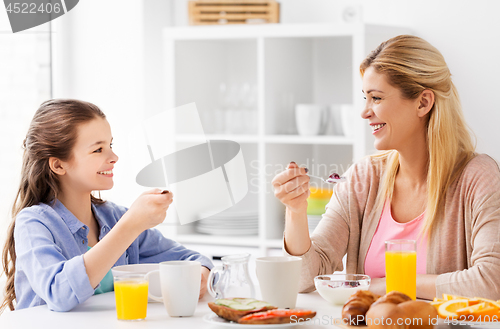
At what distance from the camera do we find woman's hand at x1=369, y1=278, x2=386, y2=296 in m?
1.34

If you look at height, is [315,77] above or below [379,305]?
above

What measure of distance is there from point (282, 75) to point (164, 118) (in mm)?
638

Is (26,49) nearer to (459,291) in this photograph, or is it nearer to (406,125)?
(406,125)

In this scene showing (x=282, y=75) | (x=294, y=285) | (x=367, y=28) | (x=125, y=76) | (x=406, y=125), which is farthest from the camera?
(x=125, y=76)

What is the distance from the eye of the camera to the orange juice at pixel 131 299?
116 cm

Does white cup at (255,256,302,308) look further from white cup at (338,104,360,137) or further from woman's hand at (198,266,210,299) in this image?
white cup at (338,104,360,137)

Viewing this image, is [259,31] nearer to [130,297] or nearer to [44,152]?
[44,152]

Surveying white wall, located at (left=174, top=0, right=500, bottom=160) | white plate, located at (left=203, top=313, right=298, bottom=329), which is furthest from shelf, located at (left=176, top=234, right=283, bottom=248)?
white plate, located at (left=203, top=313, right=298, bottom=329)

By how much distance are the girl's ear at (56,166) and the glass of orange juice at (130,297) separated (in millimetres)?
580

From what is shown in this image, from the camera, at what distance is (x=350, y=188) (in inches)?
69.5

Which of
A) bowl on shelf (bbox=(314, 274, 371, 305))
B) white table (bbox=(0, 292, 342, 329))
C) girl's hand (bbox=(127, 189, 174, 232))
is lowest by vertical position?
white table (bbox=(0, 292, 342, 329))

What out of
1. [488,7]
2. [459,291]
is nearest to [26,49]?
[488,7]

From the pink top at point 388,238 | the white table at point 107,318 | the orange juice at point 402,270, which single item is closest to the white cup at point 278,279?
the white table at point 107,318

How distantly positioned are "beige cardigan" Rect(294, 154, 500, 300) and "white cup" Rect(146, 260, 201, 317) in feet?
1.12
